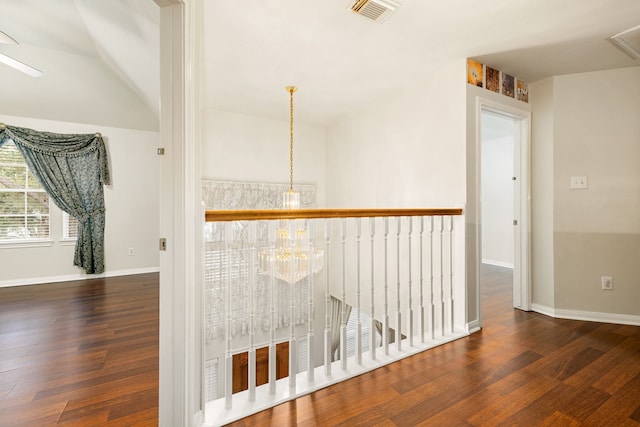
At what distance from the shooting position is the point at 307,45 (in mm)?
2434

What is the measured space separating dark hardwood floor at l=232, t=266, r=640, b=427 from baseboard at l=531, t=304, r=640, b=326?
0.27m

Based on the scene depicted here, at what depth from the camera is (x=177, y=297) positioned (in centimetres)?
133

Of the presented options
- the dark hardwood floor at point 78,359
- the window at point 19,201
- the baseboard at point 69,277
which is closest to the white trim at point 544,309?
the dark hardwood floor at point 78,359

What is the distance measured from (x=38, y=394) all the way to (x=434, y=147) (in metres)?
3.46

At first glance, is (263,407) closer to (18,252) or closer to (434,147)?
(434,147)

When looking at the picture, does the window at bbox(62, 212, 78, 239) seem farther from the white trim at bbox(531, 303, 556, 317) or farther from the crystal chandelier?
the white trim at bbox(531, 303, 556, 317)

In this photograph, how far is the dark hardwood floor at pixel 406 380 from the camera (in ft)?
4.89

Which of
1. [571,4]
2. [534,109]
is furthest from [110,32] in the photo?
[534,109]

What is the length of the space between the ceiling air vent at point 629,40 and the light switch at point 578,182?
105 centimetres

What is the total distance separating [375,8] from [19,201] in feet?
17.6

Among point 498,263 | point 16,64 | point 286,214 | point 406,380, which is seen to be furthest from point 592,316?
point 16,64

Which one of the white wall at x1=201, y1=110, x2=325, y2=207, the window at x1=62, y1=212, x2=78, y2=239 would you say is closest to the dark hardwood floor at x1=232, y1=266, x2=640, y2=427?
the white wall at x1=201, y1=110, x2=325, y2=207

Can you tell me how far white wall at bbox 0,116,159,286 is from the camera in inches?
164

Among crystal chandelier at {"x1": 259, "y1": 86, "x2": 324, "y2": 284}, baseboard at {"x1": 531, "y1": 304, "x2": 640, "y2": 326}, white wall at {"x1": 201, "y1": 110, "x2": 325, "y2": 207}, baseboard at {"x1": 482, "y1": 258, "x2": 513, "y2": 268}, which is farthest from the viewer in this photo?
baseboard at {"x1": 482, "y1": 258, "x2": 513, "y2": 268}
